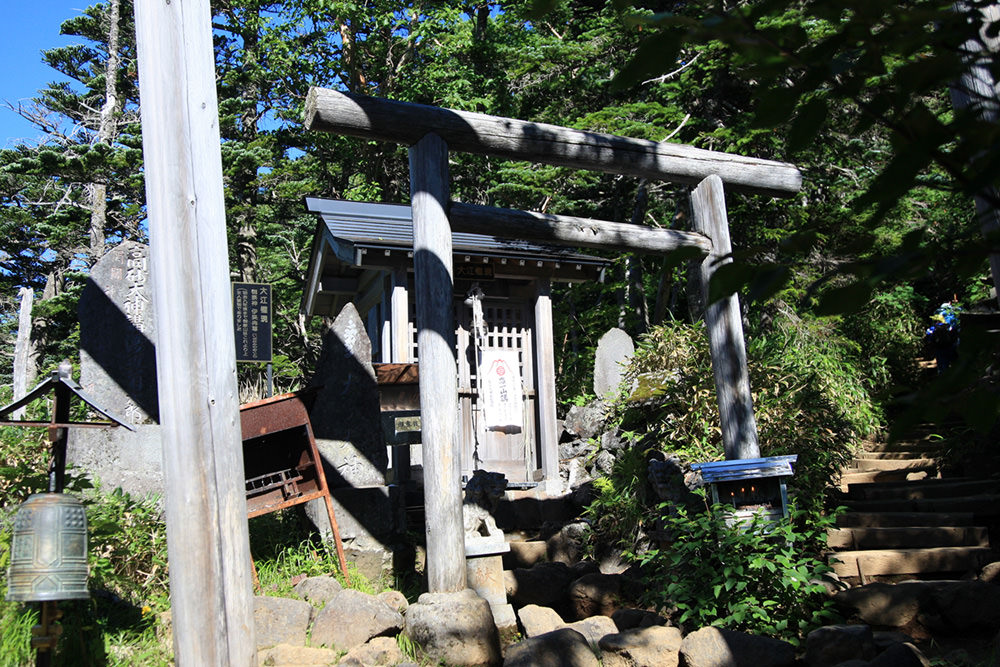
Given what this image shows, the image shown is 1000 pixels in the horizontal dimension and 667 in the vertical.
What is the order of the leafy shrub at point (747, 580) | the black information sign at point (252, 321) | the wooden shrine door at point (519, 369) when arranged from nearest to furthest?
the leafy shrub at point (747, 580)
the black information sign at point (252, 321)
the wooden shrine door at point (519, 369)

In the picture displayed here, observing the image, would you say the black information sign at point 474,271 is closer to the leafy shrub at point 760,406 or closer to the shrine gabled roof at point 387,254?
the shrine gabled roof at point 387,254

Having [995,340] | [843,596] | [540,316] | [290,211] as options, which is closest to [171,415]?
[995,340]

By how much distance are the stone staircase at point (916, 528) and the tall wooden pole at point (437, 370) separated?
2821mm

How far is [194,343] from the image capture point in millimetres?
3816

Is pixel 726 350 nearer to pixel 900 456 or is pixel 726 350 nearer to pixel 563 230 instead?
pixel 563 230

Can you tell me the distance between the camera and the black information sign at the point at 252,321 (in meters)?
7.31

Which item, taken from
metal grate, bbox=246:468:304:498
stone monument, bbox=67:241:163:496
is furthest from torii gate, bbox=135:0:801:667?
stone monument, bbox=67:241:163:496

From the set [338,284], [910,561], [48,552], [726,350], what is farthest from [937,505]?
[338,284]

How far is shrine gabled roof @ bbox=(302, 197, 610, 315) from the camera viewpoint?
954 centimetres

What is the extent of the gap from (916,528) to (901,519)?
0.38 metres

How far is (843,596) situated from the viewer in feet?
16.1

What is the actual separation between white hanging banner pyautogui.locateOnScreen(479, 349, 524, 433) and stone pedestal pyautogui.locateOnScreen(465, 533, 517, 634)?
4.15 m

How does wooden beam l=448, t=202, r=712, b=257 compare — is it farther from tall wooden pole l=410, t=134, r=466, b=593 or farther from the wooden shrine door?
the wooden shrine door

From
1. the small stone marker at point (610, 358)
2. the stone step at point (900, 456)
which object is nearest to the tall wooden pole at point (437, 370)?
the stone step at point (900, 456)
